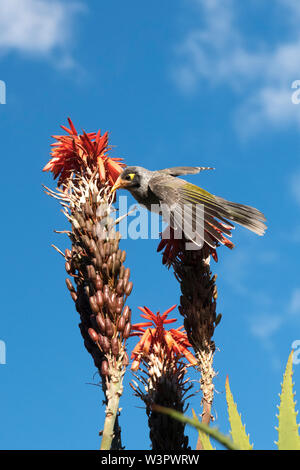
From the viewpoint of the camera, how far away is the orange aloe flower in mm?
4676

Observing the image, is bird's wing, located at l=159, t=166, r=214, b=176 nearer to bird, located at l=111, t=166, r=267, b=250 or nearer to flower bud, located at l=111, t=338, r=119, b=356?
bird, located at l=111, t=166, r=267, b=250

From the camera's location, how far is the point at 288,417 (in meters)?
2.93

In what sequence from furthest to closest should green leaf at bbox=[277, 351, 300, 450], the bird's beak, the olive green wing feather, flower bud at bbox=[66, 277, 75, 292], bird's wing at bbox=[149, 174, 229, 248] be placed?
the olive green wing feather, the bird's beak, bird's wing at bbox=[149, 174, 229, 248], flower bud at bbox=[66, 277, 75, 292], green leaf at bbox=[277, 351, 300, 450]

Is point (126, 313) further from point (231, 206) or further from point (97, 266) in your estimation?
point (231, 206)

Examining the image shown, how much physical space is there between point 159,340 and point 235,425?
1.69 m

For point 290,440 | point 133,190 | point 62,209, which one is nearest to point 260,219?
point 133,190

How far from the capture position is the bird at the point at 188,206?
17.7 feet

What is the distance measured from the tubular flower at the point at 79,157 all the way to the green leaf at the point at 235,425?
2638 millimetres

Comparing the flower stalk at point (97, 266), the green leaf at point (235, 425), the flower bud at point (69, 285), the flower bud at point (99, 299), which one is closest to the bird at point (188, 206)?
the flower stalk at point (97, 266)

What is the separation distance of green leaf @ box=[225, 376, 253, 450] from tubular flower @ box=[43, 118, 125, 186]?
2.64 metres

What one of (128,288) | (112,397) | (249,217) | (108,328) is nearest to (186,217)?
(249,217)

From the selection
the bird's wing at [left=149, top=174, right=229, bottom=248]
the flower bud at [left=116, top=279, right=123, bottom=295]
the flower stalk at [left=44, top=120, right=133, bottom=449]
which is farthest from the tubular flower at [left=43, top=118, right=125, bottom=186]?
the flower bud at [left=116, top=279, right=123, bottom=295]

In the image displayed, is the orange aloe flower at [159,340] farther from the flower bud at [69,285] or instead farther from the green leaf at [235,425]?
the green leaf at [235,425]

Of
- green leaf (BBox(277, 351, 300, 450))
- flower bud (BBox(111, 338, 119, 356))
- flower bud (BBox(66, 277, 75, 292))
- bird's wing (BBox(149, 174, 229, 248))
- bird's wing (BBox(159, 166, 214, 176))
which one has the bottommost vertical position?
green leaf (BBox(277, 351, 300, 450))
